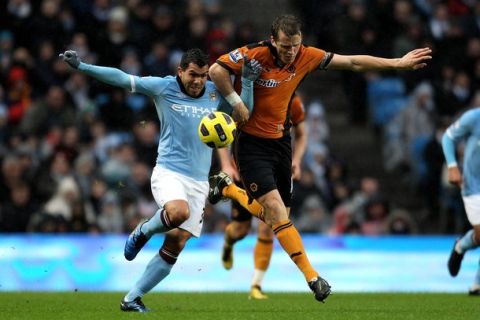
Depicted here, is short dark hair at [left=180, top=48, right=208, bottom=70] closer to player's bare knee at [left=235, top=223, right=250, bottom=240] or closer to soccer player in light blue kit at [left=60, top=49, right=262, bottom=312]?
soccer player in light blue kit at [left=60, top=49, right=262, bottom=312]

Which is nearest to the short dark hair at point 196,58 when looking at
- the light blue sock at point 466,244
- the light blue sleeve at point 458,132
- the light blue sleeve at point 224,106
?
the light blue sleeve at point 224,106

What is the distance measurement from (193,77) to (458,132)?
390cm

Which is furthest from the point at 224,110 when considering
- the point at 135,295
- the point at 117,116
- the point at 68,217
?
the point at 117,116

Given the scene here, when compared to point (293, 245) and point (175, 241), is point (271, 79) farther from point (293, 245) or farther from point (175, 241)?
point (175, 241)

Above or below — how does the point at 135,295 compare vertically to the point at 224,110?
below

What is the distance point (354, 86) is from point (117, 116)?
474 cm

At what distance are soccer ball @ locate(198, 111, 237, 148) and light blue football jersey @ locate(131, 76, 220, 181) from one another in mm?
372

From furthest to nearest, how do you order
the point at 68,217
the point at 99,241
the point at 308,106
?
the point at 308,106 < the point at 68,217 < the point at 99,241

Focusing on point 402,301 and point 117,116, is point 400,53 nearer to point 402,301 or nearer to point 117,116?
point 117,116

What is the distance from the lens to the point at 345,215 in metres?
18.5

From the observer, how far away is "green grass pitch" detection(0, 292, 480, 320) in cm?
1054

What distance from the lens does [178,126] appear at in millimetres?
11125

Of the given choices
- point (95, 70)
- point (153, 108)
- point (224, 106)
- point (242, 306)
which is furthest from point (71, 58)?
point (153, 108)

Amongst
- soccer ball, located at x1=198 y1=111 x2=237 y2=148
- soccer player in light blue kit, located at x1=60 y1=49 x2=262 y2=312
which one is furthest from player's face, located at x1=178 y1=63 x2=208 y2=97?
soccer ball, located at x1=198 y1=111 x2=237 y2=148
